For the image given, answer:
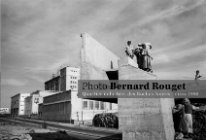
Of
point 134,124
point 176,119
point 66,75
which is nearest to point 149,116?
point 134,124

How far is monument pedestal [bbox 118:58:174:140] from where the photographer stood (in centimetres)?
945

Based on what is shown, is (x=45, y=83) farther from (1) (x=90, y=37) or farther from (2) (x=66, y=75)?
(1) (x=90, y=37)

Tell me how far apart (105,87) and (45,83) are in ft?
389

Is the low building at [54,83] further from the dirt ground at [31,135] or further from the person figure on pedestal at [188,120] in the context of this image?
the person figure on pedestal at [188,120]

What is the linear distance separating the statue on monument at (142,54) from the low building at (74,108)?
111 feet

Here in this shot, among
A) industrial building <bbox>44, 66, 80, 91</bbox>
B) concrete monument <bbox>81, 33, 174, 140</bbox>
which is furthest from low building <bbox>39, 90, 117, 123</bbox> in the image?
industrial building <bbox>44, 66, 80, 91</bbox>

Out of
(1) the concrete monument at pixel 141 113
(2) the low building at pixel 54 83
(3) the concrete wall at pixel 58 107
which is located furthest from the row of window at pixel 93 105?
(2) the low building at pixel 54 83

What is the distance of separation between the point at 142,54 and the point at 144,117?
15.9ft

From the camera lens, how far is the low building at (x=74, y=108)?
153ft

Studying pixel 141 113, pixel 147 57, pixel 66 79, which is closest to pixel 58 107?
pixel 147 57

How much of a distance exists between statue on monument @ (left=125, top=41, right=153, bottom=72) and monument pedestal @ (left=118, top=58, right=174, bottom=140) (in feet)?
8.87

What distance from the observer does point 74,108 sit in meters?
46.6

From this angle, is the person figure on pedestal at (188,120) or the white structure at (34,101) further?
the white structure at (34,101)

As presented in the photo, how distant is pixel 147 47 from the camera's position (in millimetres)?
13297
